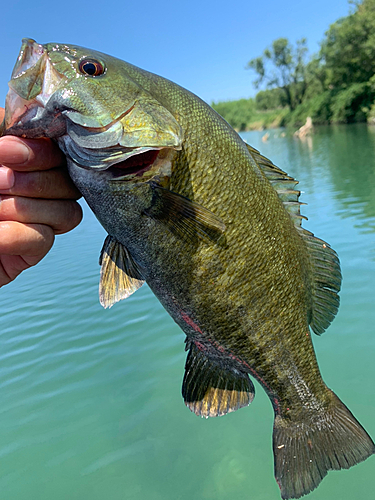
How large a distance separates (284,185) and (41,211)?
131 centimetres

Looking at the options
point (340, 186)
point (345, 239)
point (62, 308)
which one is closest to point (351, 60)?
point (340, 186)

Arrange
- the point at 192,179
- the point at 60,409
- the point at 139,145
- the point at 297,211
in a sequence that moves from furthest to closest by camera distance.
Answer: the point at 60,409 → the point at 297,211 → the point at 192,179 → the point at 139,145

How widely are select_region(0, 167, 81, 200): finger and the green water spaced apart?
3094 millimetres

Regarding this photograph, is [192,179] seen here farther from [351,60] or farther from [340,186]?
[351,60]

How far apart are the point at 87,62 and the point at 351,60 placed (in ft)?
164

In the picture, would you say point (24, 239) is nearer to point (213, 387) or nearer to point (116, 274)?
point (116, 274)

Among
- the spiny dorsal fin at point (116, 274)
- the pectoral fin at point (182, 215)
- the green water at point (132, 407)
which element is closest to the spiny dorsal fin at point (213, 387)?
the spiny dorsal fin at point (116, 274)

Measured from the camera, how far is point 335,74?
48.3m

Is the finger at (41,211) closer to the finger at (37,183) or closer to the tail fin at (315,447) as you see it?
the finger at (37,183)

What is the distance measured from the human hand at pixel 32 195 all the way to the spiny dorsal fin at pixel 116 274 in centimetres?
27

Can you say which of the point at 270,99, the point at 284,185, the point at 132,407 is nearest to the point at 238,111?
the point at 270,99

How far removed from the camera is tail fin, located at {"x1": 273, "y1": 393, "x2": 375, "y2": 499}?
2.13 m

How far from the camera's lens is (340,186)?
1380 cm

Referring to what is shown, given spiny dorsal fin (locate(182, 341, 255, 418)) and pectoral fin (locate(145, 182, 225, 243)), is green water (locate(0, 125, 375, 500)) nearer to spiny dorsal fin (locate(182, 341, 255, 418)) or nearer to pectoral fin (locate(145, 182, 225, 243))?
spiny dorsal fin (locate(182, 341, 255, 418))
